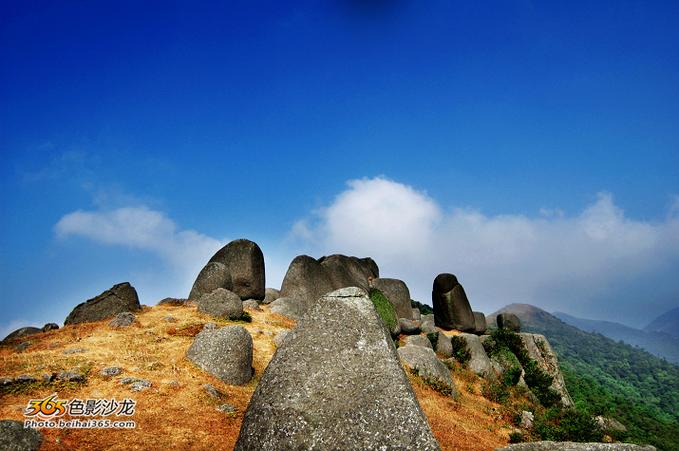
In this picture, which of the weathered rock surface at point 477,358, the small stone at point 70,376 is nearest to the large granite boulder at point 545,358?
the weathered rock surface at point 477,358

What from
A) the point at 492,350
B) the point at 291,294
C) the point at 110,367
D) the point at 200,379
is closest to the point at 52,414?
the point at 110,367

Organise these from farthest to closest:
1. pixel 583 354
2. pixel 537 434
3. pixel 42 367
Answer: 1. pixel 583 354
2. pixel 537 434
3. pixel 42 367

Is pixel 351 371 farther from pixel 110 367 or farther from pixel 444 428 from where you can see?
pixel 110 367

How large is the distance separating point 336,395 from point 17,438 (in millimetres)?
6798

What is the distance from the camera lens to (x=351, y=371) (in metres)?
5.60

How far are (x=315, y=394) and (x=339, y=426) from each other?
0.51 meters

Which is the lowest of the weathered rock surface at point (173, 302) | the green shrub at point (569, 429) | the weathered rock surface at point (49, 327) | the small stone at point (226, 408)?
the green shrub at point (569, 429)

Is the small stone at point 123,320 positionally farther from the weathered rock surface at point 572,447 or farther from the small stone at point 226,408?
the weathered rock surface at point 572,447

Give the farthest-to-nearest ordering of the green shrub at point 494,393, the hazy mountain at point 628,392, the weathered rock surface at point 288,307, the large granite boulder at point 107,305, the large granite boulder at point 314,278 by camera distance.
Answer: the large granite boulder at point 314,278 < the hazy mountain at point 628,392 < the weathered rock surface at point 288,307 < the green shrub at point 494,393 < the large granite boulder at point 107,305

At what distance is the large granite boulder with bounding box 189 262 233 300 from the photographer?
23625 mm

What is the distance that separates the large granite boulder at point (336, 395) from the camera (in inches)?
199

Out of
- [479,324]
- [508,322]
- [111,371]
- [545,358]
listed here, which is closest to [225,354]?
[111,371]

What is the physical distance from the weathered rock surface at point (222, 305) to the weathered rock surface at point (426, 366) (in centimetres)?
826

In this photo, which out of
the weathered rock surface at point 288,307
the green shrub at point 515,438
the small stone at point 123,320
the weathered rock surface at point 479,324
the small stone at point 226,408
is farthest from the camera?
the weathered rock surface at point 479,324
